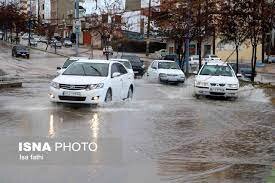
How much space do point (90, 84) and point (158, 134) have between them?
4429 millimetres

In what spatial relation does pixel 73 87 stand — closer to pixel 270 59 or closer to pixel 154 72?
pixel 154 72

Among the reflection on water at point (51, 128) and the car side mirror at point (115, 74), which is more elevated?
the car side mirror at point (115, 74)

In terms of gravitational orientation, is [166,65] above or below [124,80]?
above

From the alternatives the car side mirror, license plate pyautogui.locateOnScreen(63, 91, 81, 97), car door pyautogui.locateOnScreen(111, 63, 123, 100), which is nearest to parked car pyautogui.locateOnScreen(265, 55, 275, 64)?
car door pyautogui.locateOnScreen(111, 63, 123, 100)

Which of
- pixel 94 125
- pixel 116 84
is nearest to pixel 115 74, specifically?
pixel 116 84

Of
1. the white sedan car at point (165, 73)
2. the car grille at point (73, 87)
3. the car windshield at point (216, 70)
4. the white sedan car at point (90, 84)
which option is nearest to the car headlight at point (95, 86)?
the white sedan car at point (90, 84)

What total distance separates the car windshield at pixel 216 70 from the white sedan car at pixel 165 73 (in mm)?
7702

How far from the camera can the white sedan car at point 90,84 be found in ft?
50.8

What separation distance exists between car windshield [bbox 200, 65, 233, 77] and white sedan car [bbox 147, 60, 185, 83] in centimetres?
770

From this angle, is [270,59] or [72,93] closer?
[72,93]

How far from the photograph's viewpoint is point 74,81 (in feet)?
51.2

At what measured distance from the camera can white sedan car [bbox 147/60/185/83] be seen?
30.2 meters

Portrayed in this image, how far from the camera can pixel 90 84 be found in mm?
15562

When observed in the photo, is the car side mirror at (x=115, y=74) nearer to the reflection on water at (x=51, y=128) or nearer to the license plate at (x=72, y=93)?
the license plate at (x=72, y=93)
